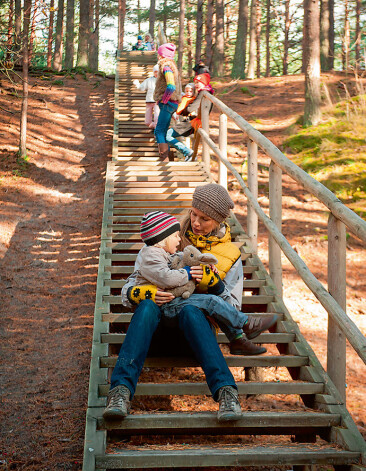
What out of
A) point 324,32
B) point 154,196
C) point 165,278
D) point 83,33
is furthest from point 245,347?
point 83,33

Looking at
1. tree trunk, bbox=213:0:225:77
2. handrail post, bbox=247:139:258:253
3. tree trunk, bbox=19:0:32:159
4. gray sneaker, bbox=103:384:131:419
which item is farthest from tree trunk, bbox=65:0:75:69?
gray sneaker, bbox=103:384:131:419

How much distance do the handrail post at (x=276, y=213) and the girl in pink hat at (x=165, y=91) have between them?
3.74 metres

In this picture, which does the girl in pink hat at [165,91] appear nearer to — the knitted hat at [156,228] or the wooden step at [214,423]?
the knitted hat at [156,228]

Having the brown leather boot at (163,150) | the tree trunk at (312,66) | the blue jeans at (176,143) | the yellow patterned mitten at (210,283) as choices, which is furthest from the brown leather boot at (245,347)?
the tree trunk at (312,66)

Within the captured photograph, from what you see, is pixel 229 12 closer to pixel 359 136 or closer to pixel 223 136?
pixel 359 136

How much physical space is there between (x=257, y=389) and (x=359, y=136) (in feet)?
26.7

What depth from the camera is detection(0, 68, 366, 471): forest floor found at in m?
3.86

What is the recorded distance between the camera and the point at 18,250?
7082 mm

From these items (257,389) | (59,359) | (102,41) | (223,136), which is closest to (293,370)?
(257,389)

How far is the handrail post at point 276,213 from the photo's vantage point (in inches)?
→ 177

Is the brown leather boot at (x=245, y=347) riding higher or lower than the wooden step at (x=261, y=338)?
higher

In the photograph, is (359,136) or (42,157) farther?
(42,157)

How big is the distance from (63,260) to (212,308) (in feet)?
14.1

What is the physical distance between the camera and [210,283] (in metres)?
3.23
